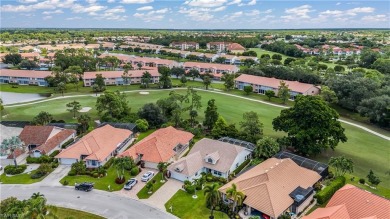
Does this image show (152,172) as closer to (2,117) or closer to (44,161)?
(44,161)

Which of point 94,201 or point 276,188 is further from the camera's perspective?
point 94,201

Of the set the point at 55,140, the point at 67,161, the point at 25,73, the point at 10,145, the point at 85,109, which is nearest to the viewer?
the point at 10,145

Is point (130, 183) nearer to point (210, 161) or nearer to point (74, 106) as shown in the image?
point (210, 161)

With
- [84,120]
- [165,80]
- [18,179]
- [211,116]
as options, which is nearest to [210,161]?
[211,116]

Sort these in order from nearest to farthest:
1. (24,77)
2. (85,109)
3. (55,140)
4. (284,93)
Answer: (55,140)
(85,109)
(284,93)
(24,77)

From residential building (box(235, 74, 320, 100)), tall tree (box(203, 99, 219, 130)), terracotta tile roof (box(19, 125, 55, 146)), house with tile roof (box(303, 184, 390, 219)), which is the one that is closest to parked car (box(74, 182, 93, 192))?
terracotta tile roof (box(19, 125, 55, 146))

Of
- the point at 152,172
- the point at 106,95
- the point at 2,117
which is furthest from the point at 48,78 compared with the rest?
the point at 152,172

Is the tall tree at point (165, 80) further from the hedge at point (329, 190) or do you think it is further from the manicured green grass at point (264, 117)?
the hedge at point (329, 190)
